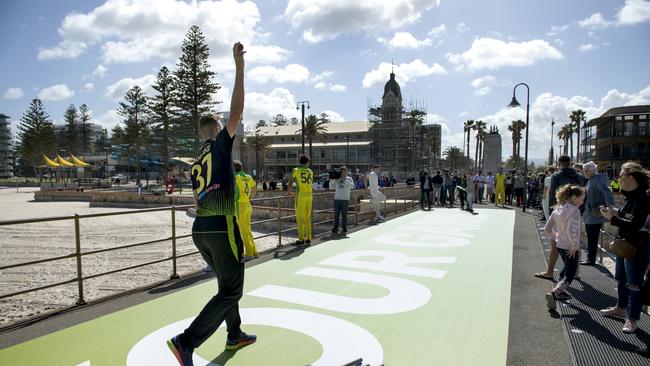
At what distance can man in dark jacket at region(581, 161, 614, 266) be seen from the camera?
632 cm

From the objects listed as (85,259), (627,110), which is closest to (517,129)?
(627,110)

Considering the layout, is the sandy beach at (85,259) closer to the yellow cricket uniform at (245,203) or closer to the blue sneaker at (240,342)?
the yellow cricket uniform at (245,203)

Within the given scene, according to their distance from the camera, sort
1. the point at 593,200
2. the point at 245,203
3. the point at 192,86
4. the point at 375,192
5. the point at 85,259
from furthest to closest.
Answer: the point at 192,86, the point at 375,192, the point at 85,259, the point at 245,203, the point at 593,200

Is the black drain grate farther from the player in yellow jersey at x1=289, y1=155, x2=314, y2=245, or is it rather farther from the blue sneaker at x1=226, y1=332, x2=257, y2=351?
the player in yellow jersey at x1=289, y1=155, x2=314, y2=245

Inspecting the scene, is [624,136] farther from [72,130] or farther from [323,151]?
[72,130]

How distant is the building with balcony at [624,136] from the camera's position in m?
53.8

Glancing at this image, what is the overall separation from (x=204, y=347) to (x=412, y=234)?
745 centimetres

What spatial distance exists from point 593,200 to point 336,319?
5.23m

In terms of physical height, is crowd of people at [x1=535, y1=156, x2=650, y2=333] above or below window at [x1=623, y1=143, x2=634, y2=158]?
below

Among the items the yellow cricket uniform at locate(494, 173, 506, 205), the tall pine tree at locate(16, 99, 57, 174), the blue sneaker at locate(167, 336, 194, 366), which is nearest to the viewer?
the blue sneaker at locate(167, 336, 194, 366)

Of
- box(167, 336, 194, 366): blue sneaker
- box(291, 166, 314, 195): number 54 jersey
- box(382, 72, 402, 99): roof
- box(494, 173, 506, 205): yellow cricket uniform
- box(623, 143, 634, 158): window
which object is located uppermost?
box(382, 72, 402, 99): roof

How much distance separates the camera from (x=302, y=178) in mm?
8391

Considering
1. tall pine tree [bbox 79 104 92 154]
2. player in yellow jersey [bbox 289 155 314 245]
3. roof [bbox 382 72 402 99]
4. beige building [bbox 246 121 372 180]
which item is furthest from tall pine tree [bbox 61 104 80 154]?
player in yellow jersey [bbox 289 155 314 245]

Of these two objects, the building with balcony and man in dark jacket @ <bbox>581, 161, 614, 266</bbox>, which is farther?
the building with balcony
